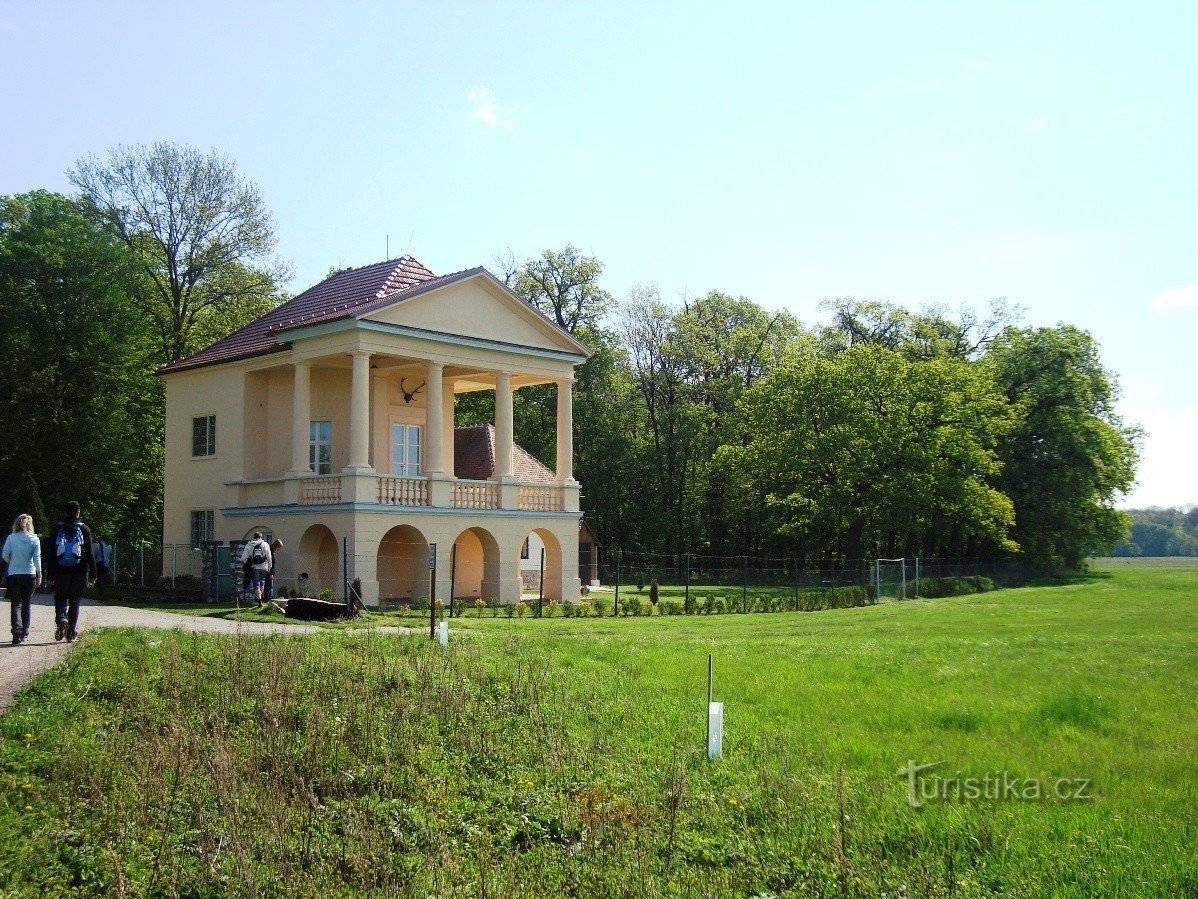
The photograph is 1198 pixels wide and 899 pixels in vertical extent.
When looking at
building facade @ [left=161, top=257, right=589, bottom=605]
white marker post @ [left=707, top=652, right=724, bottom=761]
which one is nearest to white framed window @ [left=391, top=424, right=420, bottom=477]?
building facade @ [left=161, top=257, right=589, bottom=605]

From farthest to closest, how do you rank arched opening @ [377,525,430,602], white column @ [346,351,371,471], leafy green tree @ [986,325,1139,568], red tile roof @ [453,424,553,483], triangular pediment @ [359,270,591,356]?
leafy green tree @ [986,325,1139,568] → red tile roof @ [453,424,553,483] → arched opening @ [377,525,430,602] → triangular pediment @ [359,270,591,356] → white column @ [346,351,371,471]

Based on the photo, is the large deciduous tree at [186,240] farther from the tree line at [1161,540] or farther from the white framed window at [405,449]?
the tree line at [1161,540]

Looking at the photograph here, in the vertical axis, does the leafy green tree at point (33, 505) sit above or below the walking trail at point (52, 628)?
above

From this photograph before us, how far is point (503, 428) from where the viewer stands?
3634 cm

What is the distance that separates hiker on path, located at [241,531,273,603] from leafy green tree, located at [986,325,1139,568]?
45.4 m

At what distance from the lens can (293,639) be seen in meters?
18.0

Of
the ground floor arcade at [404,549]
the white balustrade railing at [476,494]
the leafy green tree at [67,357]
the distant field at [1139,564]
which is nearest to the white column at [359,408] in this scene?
the ground floor arcade at [404,549]

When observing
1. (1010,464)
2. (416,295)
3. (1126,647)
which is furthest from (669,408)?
(1126,647)

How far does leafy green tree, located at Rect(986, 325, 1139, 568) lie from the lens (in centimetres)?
6378

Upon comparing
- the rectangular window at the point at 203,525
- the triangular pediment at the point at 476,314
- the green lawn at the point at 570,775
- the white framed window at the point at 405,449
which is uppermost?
the triangular pediment at the point at 476,314

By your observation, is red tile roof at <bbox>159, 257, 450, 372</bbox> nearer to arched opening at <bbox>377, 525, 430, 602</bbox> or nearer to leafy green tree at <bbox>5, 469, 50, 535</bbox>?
leafy green tree at <bbox>5, 469, 50, 535</bbox>

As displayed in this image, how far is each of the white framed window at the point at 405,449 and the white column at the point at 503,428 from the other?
10.9 feet

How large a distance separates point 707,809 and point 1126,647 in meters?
12.8

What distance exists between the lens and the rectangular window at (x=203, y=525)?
38013mm
